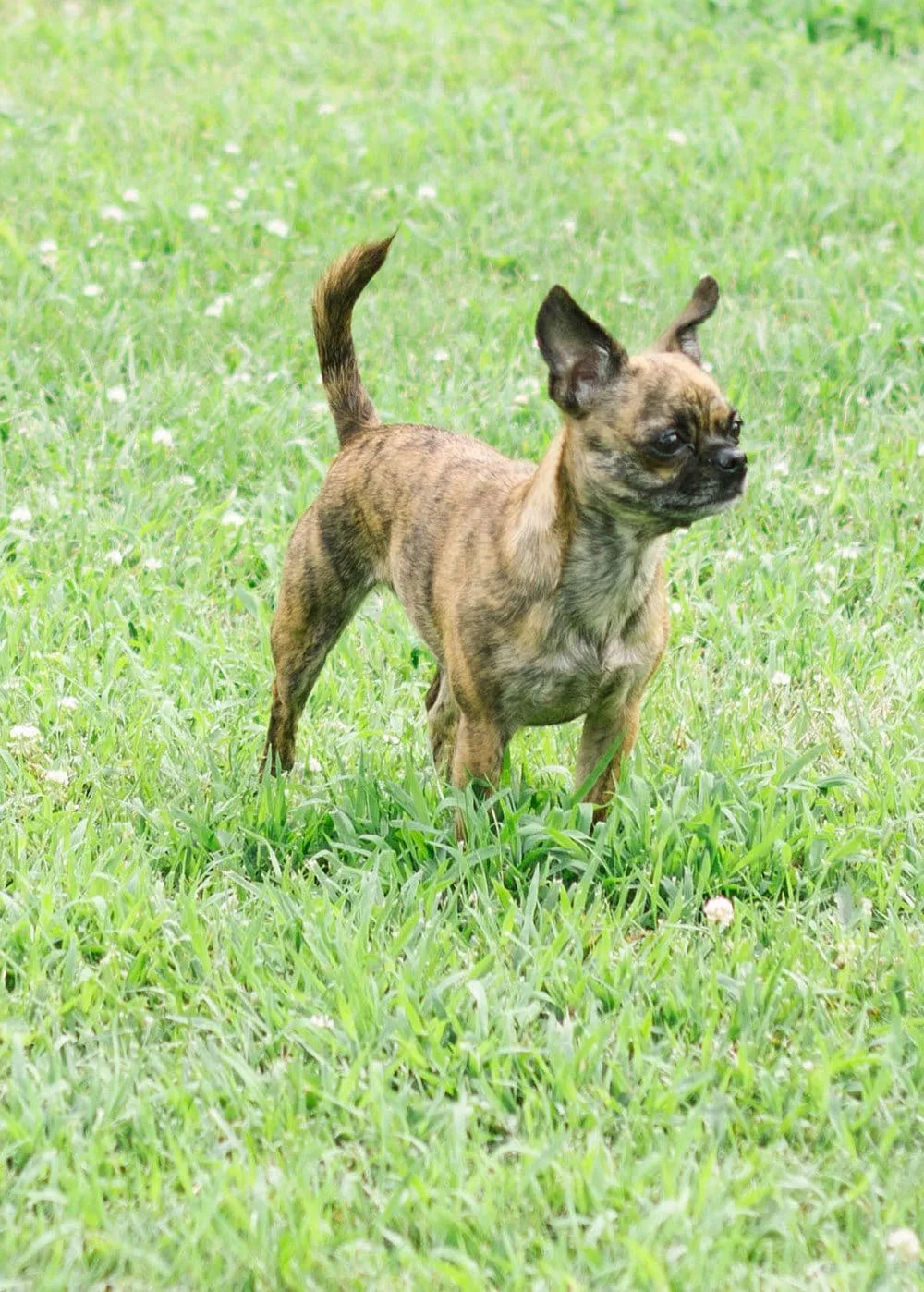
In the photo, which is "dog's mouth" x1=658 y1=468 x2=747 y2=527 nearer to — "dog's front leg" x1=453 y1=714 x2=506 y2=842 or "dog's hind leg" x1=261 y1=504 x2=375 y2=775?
"dog's front leg" x1=453 y1=714 x2=506 y2=842

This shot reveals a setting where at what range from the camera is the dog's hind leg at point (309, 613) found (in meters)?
4.29

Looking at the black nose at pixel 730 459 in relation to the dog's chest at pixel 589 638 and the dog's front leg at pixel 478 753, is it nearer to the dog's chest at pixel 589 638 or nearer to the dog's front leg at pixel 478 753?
the dog's chest at pixel 589 638

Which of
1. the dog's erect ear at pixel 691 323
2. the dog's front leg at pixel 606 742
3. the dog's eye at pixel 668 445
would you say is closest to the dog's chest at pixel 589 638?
the dog's front leg at pixel 606 742

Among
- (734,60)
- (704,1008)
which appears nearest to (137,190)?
(734,60)

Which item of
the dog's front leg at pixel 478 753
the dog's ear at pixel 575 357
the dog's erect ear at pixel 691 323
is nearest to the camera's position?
the dog's ear at pixel 575 357

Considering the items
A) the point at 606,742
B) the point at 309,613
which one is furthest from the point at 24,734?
the point at 606,742

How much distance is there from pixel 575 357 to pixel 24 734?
5.46 feet

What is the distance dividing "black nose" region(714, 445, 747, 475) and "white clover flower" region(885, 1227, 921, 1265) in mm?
1548

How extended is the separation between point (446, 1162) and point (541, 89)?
7.00 metres

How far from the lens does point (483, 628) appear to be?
12.2ft

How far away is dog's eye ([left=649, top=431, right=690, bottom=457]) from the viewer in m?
3.50

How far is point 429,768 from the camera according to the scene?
4352 mm

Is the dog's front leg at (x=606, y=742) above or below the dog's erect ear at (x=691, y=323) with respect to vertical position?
below

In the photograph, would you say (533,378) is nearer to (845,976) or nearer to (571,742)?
(571,742)
